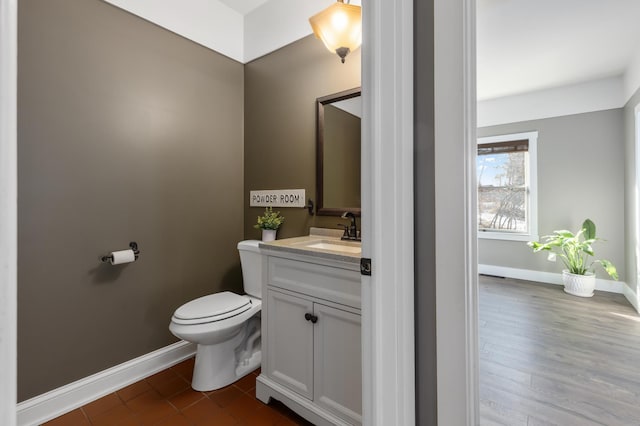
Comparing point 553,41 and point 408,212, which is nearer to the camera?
point 408,212

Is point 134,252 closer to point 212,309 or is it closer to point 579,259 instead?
point 212,309

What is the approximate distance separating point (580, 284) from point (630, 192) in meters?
1.12

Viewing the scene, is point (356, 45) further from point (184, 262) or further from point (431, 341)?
point (184, 262)

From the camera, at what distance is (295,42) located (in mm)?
1989

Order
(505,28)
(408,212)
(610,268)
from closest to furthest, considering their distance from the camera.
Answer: (408,212), (505,28), (610,268)

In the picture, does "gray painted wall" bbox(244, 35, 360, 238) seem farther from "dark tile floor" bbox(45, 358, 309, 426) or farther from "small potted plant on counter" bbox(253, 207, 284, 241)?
"dark tile floor" bbox(45, 358, 309, 426)

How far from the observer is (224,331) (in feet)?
5.13

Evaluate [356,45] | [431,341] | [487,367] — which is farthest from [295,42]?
[487,367]

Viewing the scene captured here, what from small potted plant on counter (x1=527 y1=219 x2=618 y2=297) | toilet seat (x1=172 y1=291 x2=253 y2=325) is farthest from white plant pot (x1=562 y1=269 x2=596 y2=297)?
toilet seat (x1=172 y1=291 x2=253 y2=325)

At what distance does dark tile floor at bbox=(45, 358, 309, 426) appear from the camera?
139 cm

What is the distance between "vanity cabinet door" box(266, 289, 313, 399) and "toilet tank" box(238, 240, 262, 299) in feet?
1.34

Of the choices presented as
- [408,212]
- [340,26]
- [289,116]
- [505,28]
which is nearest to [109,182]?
[289,116]

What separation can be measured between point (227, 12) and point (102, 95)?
120 centimetres

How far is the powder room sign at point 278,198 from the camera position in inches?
78.0
